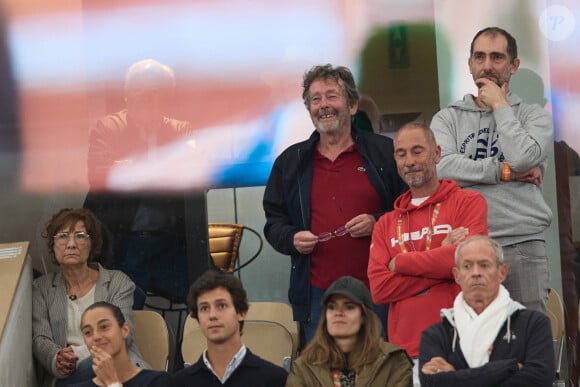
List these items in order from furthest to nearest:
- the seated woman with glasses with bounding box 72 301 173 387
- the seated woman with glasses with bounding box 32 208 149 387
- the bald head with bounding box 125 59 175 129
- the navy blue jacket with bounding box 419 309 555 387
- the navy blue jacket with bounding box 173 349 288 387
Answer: the bald head with bounding box 125 59 175 129 → the seated woman with glasses with bounding box 32 208 149 387 → the seated woman with glasses with bounding box 72 301 173 387 → the navy blue jacket with bounding box 173 349 288 387 → the navy blue jacket with bounding box 419 309 555 387

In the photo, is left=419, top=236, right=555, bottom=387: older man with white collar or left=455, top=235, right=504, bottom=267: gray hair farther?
left=455, top=235, right=504, bottom=267: gray hair

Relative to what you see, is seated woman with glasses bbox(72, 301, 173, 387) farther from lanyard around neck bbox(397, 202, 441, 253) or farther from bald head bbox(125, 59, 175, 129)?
bald head bbox(125, 59, 175, 129)

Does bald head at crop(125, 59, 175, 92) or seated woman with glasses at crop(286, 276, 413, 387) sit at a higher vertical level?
→ bald head at crop(125, 59, 175, 92)

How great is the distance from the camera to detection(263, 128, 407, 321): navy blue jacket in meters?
6.01

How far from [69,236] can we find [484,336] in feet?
8.00

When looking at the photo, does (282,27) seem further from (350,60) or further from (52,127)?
(52,127)

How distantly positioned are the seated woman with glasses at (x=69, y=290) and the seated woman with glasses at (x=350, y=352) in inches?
51.3

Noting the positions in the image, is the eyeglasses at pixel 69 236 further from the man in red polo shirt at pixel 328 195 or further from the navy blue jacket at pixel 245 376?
the navy blue jacket at pixel 245 376

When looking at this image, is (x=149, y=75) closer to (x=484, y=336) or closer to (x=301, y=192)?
(x=301, y=192)

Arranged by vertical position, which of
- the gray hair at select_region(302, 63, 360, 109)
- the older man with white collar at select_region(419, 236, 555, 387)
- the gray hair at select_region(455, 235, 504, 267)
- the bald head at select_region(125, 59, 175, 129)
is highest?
the bald head at select_region(125, 59, 175, 129)

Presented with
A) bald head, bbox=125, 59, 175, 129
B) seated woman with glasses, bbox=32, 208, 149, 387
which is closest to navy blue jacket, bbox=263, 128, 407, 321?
seated woman with glasses, bbox=32, 208, 149, 387

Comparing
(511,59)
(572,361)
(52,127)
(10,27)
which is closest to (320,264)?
(511,59)

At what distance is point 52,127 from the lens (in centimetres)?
745

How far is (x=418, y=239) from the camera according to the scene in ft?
17.9
